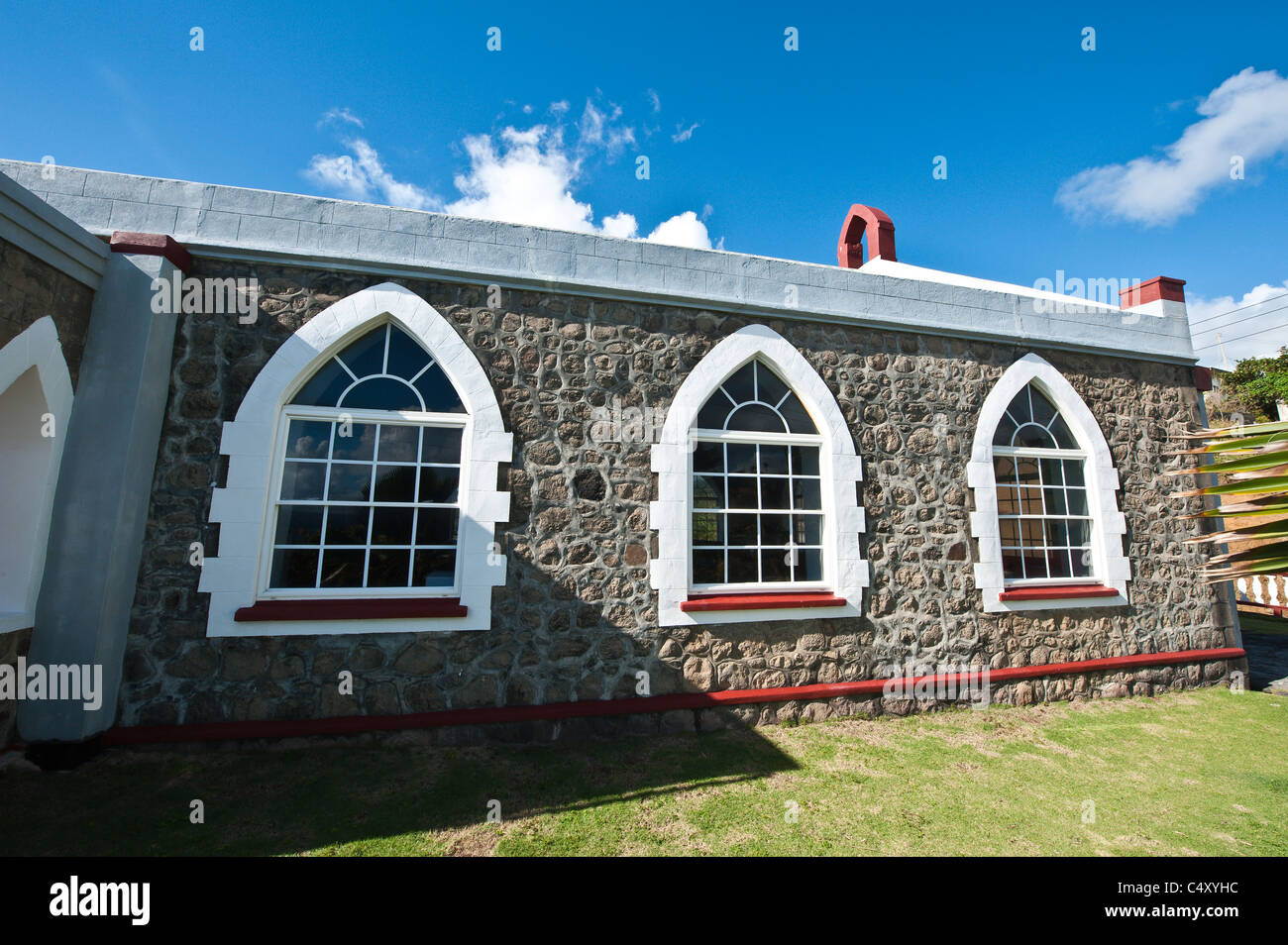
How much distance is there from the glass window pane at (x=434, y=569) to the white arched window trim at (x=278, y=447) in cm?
13

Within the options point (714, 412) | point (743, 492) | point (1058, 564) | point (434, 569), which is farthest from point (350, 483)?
point (1058, 564)

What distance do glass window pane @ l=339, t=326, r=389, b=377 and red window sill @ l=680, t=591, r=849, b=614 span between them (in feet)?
10.1

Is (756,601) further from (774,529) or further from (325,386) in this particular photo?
(325,386)

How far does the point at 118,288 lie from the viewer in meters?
3.97

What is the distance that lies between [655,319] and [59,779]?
16.5 feet

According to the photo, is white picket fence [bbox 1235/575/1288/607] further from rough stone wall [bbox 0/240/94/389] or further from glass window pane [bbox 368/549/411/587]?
rough stone wall [bbox 0/240/94/389]

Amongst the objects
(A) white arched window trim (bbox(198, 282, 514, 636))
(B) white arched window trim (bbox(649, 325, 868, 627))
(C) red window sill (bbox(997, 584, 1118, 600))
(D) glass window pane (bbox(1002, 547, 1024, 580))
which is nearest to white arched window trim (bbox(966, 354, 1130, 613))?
(C) red window sill (bbox(997, 584, 1118, 600))

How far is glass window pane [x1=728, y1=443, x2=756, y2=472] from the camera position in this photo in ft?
16.7

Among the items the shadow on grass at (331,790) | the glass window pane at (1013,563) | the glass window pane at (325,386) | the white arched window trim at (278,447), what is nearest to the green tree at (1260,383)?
the glass window pane at (1013,563)

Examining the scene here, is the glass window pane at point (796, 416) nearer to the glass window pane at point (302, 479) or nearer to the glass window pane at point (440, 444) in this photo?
the glass window pane at point (440, 444)

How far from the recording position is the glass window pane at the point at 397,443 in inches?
174

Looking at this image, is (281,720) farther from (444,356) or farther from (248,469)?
(444,356)
